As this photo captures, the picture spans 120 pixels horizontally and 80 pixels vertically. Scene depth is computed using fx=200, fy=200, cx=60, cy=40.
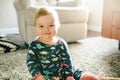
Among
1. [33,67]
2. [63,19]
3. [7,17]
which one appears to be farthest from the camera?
[7,17]

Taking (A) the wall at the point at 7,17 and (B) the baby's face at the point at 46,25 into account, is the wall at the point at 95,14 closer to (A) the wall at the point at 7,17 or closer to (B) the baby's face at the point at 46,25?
(A) the wall at the point at 7,17

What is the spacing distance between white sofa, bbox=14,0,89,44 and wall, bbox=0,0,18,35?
28.4 inches

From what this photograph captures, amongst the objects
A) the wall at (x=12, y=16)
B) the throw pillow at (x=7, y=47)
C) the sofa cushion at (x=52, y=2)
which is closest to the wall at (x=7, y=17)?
the wall at (x=12, y=16)

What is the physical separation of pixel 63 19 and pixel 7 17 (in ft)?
3.88

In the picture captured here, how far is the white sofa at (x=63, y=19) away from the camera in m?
1.73

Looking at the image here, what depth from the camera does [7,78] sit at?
1080 mm

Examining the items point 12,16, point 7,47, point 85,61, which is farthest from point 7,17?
point 85,61

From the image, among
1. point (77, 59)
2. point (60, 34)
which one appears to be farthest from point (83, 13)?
point (77, 59)

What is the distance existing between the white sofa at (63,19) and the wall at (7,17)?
72 cm

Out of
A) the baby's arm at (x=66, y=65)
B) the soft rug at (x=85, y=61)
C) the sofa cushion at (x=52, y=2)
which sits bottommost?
the soft rug at (x=85, y=61)

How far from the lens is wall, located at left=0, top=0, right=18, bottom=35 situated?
105 inches

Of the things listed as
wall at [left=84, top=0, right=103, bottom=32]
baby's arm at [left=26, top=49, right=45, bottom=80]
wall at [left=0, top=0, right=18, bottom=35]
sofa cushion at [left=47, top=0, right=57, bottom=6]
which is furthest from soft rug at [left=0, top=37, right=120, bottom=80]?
wall at [left=0, top=0, right=18, bottom=35]

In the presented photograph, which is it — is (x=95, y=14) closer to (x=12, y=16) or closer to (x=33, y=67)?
(x=12, y=16)

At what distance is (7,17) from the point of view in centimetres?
274
